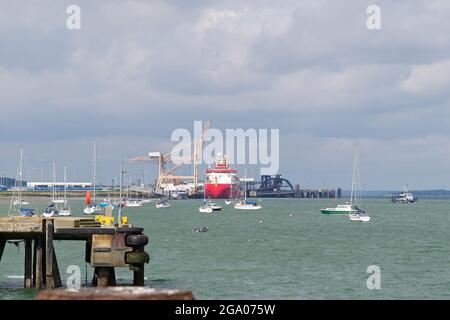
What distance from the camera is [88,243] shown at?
140 feet

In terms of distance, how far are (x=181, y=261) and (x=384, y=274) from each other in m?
16.2

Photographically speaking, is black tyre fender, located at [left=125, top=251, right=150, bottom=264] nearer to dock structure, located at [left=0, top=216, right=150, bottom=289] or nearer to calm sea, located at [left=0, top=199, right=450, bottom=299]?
dock structure, located at [left=0, top=216, right=150, bottom=289]

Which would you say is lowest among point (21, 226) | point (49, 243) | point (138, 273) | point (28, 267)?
point (28, 267)

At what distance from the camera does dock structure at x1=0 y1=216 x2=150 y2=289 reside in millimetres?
37438

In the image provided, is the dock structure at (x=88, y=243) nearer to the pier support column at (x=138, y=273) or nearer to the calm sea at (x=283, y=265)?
the pier support column at (x=138, y=273)

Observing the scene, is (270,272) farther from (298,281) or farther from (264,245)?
(264,245)

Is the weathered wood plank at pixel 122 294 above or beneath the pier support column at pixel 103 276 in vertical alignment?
above

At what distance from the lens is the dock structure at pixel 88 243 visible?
37438mm

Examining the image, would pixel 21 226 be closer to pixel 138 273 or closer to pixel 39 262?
pixel 39 262

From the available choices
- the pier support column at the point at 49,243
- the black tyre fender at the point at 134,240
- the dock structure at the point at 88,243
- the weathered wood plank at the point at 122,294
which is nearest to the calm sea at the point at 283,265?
the dock structure at the point at 88,243

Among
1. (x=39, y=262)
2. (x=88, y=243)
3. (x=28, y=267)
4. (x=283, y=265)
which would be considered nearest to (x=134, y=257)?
(x=88, y=243)

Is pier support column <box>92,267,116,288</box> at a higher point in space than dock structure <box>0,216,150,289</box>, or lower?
lower

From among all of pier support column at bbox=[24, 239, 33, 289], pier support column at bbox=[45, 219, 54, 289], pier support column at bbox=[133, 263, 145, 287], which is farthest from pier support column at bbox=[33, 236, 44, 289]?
pier support column at bbox=[133, 263, 145, 287]
